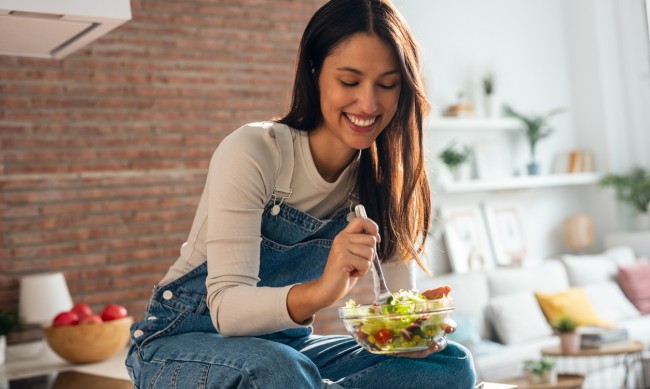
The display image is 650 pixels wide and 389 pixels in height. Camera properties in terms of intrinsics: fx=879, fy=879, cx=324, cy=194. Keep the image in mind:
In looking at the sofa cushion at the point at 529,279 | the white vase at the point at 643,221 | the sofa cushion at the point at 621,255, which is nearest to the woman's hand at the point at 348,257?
the sofa cushion at the point at 529,279

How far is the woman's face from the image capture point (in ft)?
5.68

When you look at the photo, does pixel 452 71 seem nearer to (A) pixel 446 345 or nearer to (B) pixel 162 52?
(B) pixel 162 52

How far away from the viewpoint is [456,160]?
6.64 metres

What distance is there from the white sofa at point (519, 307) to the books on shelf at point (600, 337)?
1.25ft

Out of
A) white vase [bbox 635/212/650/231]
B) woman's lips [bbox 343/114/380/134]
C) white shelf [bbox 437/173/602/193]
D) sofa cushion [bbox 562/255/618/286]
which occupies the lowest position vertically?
sofa cushion [bbox 562/255/618/286]

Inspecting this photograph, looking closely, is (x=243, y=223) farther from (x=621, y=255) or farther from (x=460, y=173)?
(x=621, y=255)

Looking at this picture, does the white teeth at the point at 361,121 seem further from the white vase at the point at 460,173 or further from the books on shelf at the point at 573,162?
the books on shelf at the point at 573,162

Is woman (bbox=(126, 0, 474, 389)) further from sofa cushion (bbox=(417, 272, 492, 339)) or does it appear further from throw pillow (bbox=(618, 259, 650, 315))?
throw pillow (bbox=(618, 259, 650, 315))

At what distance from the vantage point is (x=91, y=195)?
15.9 ft

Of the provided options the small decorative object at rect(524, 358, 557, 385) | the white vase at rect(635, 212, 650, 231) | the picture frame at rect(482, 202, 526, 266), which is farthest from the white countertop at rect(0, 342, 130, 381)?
the white vase at rect(635, 212, 650, 231)

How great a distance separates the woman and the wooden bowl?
180cm

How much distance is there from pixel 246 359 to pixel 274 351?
0.05 m

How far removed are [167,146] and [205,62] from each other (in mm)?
593

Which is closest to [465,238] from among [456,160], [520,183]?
[456,160]
